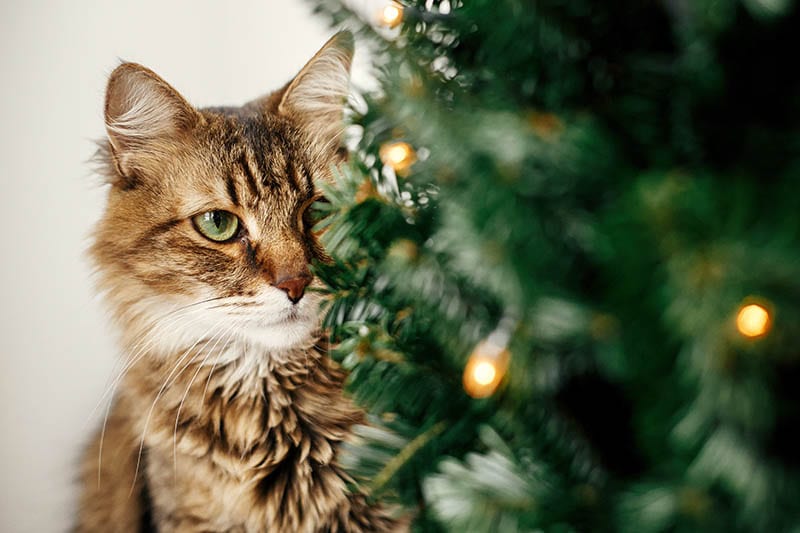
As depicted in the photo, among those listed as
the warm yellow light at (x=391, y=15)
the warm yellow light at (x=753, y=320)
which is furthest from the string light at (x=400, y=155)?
the warm yellow light at (x=753, y=320)

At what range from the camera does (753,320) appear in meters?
0.29

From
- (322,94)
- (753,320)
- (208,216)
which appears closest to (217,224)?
(208,216)

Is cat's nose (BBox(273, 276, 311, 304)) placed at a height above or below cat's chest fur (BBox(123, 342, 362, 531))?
above

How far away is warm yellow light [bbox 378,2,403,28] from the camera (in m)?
0.52

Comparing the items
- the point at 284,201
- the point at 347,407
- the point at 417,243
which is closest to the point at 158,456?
the point at 347,407

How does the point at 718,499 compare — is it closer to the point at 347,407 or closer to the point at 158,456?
the point at 347,407

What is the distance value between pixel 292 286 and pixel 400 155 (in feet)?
1.11

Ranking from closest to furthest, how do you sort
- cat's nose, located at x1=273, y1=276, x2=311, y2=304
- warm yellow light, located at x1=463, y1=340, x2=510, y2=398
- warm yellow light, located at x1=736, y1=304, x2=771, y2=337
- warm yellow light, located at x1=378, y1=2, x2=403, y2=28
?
warm yellow light, located at x1=736, y1=304, x2=771, y2=337 < warm yellow light, located at x1=463, y1=340, x2=510, y2=398 < warm yellow light, located at x1=378, y1=2, x2=403, y2=28 < cat's nose, located at x1=273, y1=276, x2=311, y2=304

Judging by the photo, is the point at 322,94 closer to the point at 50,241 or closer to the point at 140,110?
the point at 140,110

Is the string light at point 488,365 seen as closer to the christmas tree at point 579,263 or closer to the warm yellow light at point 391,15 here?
the christmas tree at point 579,263

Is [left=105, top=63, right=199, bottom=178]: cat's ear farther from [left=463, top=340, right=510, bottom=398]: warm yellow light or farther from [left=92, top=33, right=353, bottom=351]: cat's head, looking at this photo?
[left=463, top=340, right=510, bottom=398]: warm yellow light

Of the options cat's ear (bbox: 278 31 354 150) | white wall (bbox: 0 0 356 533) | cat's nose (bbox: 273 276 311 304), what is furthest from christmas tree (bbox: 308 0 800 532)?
white wall (bbox: 0 0 356 533)

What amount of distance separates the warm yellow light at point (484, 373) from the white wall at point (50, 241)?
0.68 meters

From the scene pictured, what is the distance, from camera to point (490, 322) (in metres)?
0.47
